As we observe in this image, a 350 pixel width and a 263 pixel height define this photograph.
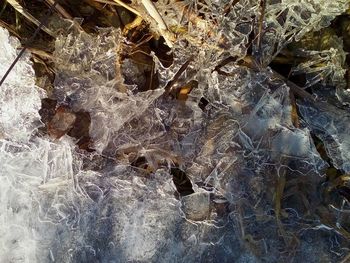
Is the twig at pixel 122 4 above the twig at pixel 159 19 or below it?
above

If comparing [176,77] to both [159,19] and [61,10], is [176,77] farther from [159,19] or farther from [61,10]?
[61,10]

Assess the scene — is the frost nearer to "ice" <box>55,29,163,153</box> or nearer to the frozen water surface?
the frozen water surface

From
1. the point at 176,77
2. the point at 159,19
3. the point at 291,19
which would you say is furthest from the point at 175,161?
the point at 291,19

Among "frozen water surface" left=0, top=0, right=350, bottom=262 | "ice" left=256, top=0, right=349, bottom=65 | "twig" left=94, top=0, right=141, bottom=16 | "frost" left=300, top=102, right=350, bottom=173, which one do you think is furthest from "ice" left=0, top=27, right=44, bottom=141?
"frost" left=300, top=102, right=350, bottom=173

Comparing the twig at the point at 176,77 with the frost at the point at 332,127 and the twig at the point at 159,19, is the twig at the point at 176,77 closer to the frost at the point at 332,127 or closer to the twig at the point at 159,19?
the twig at the point at 159,19

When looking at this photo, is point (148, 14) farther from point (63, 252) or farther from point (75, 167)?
point (63, 252)

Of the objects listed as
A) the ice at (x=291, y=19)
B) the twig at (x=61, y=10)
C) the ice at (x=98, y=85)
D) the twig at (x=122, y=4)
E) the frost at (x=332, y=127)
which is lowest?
the frost at (x=332, y=127)

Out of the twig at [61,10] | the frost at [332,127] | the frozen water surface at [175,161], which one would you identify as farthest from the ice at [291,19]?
the twig at [61,10]
